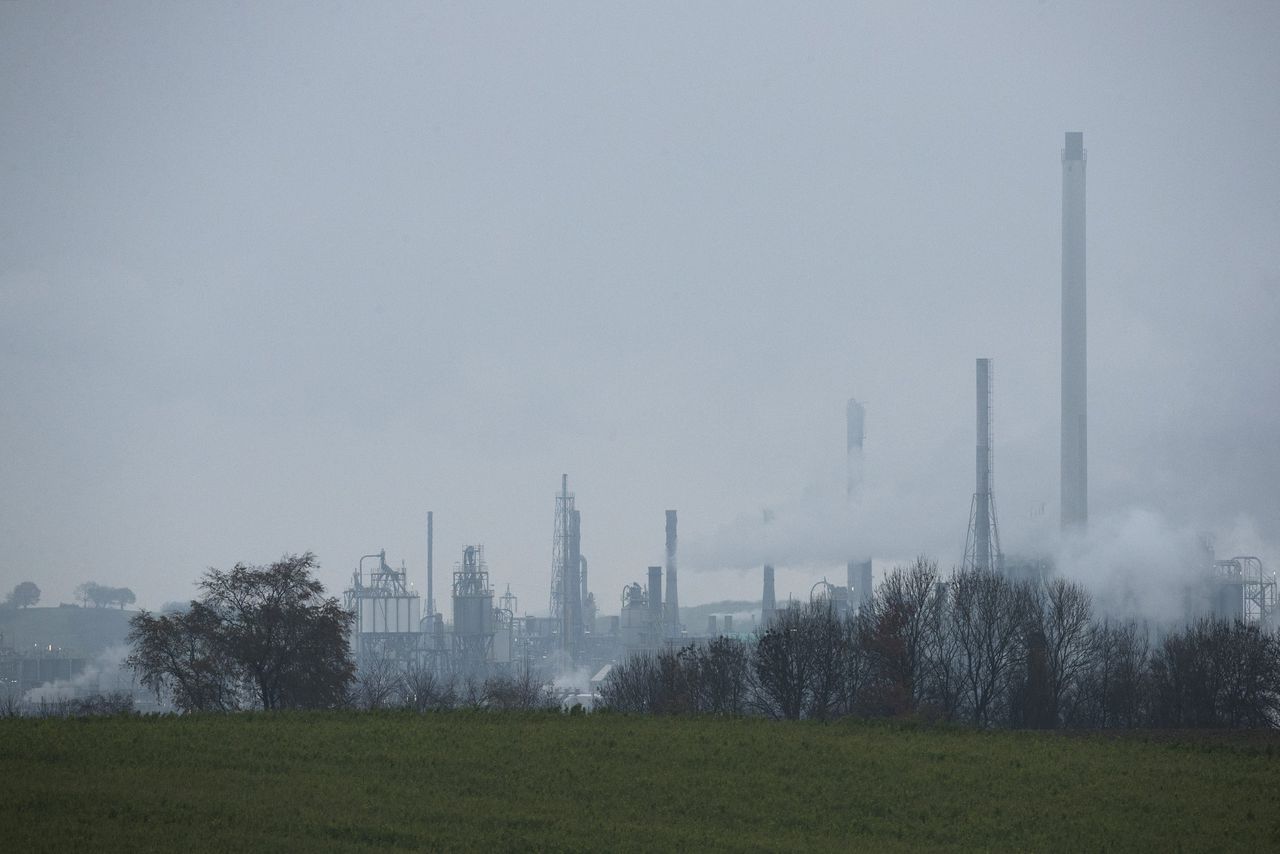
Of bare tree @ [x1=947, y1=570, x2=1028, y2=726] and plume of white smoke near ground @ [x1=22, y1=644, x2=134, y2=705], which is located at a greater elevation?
bare tree @ [x1=947, y1=570, x2=1028, y2=726]

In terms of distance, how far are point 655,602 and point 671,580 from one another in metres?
3.48

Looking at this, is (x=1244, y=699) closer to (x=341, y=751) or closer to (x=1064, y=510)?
(x=341, y=751)

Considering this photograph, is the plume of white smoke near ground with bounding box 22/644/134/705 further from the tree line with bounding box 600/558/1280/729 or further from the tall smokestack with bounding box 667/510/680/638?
the tree line with bounding box 600/558/1280/729

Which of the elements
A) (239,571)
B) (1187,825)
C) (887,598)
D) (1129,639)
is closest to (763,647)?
(887,598)

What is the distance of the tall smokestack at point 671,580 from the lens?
99.1 metres

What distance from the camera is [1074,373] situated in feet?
245

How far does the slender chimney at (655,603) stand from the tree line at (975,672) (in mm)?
51404

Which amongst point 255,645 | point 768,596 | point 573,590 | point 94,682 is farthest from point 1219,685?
point 94,682

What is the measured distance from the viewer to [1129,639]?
4888cm

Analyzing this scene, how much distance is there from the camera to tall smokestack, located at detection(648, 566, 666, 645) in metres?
96.8

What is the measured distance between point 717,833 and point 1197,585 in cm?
6866

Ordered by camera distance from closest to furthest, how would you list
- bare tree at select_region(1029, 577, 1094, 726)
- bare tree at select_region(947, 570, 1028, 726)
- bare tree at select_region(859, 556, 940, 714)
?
bare tree at select_region(859, 556, 940, 714) → bare tree at select_region(1029, 577, 1094, 726) → bare tree at select_region(947, 570, 1028, 726)

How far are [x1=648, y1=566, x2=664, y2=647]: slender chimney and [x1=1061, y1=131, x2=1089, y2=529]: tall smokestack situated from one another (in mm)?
30920

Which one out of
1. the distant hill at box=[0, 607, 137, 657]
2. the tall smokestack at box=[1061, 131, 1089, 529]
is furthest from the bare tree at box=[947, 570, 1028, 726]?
the distant hill at box=[0, 607, 137, 657]
